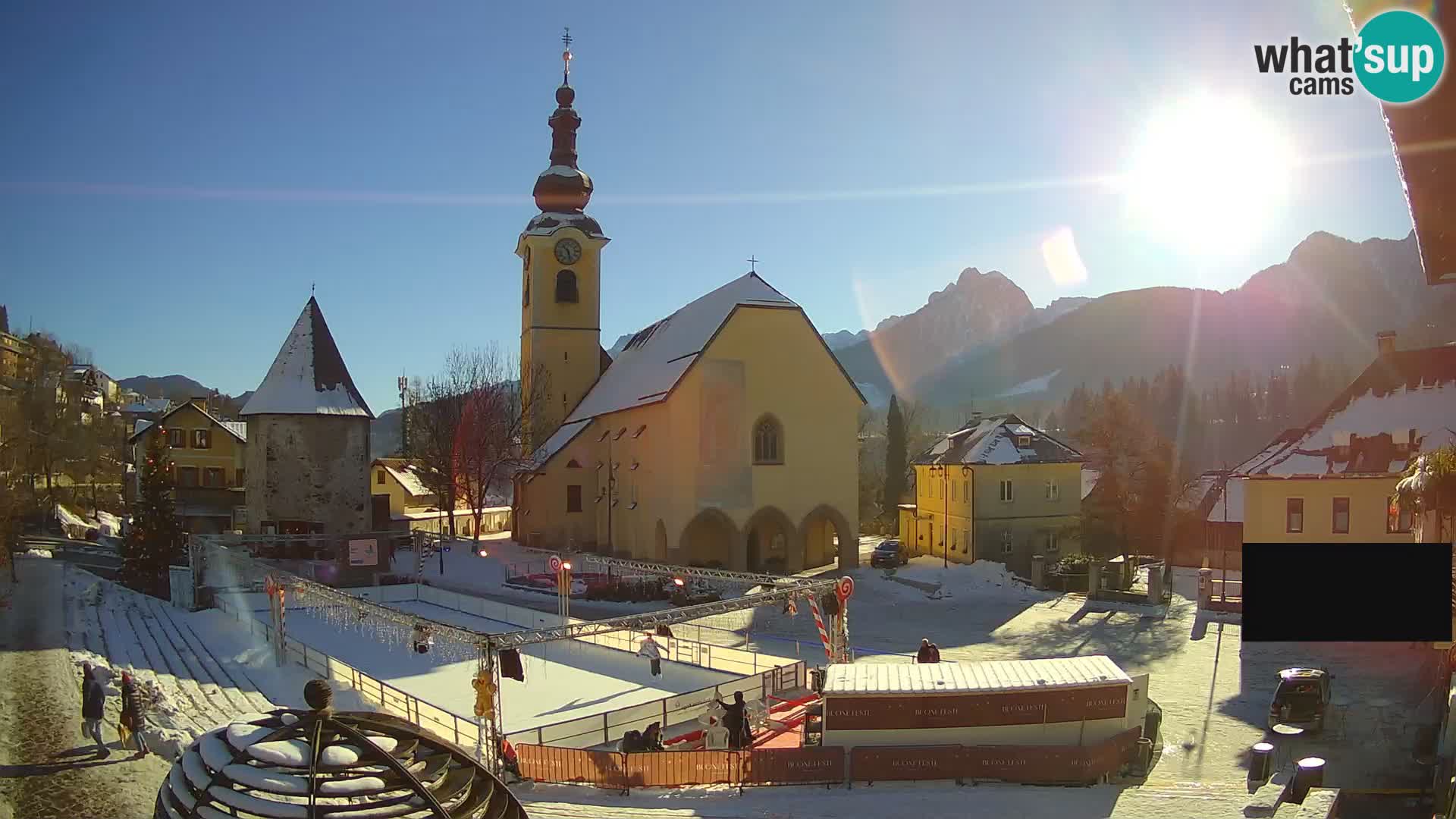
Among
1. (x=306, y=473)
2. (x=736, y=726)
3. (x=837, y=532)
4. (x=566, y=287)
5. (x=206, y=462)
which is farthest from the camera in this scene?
(x=206, y=462)

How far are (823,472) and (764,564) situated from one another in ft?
14.9

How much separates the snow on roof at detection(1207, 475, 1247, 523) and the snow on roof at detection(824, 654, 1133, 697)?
26379 mm

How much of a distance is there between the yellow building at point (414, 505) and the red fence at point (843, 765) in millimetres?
37621

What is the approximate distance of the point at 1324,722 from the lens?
1683 centimetres

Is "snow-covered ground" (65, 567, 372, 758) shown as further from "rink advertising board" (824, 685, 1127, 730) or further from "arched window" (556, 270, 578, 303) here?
"arched window" (556, 270, 578, 303)

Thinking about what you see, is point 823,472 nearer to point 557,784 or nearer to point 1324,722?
point 1324,722

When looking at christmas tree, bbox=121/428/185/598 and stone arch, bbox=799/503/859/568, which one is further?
stone arch, bbox=799/503/859/568

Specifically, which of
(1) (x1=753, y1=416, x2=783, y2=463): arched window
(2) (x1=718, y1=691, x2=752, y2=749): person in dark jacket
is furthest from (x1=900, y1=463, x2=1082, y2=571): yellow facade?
(2) (x1=718, y1=691, x2=752, y2=749): person in dark jacket

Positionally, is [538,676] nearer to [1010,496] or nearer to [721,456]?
[721,456]

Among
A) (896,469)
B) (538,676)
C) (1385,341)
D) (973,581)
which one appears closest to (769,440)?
(973,581)

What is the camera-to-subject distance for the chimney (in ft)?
104
